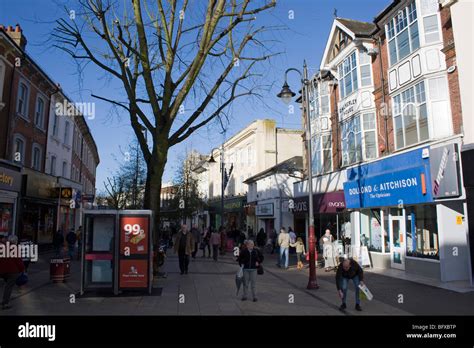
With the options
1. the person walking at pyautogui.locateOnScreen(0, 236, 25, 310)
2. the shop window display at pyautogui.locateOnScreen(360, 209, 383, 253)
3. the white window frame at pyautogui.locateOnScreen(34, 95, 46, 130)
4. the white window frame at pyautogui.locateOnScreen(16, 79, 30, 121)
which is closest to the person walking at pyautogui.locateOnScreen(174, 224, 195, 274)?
the person walking at pyautogui.locateOnScreen(0, 236, 25, 310)

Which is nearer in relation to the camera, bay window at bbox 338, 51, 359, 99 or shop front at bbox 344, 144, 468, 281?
shop front at bbox 344, 144, 468, 281

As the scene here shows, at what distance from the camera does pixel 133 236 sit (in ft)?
34.8

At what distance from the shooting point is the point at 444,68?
13867 mm

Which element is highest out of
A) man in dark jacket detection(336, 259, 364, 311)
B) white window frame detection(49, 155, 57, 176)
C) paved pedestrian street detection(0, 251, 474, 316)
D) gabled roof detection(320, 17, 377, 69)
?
gabled roof detection(320, 17, 377, 69)

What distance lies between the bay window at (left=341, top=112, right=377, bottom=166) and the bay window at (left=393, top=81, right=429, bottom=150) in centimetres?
195

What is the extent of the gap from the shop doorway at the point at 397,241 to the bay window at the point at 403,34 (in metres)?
6.65

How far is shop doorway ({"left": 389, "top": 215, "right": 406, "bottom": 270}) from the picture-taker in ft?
51.1

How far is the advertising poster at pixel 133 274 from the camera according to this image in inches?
410

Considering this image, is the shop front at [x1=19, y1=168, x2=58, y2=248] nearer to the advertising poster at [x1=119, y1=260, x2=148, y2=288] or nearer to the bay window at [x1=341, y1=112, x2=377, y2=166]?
the advertising poster at [x1=119, y1=260, x2=148, y2=288]

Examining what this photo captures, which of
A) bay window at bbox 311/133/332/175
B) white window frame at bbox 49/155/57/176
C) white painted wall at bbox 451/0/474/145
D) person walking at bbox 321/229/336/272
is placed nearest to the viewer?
white painted wall at bbox 451/0/474/145

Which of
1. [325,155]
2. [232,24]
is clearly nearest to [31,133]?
[232,24]

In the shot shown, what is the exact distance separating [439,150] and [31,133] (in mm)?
20721

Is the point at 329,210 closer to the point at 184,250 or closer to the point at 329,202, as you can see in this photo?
the point at 329,202
